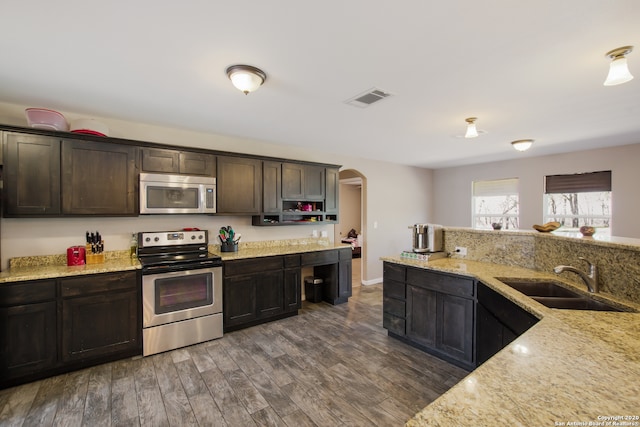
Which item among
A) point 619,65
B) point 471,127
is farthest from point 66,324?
point 619,65

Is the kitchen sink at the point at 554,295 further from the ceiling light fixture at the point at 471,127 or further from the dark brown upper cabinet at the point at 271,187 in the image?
Result: the dark brown upper cabinet at the point at 271,187

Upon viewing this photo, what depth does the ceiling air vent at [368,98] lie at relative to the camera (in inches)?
99.2

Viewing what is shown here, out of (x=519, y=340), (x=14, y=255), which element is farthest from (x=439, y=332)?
(x=14, y=255)

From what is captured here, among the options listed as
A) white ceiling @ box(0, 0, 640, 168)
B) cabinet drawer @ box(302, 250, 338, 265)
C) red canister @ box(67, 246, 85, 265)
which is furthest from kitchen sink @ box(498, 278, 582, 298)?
red canister @ box(67, 246, 85, 265)

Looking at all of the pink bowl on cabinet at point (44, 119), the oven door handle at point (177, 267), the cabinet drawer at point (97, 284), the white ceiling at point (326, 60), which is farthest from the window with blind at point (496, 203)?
the pink bowl on cabinet at point (44, 119)

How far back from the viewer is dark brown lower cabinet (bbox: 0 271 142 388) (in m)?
2.35

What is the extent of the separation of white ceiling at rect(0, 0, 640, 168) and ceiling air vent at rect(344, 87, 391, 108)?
8 cm

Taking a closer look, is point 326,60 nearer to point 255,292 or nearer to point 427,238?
point 427,238

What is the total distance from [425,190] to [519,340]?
6.02 meters

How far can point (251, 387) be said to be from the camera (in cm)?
238

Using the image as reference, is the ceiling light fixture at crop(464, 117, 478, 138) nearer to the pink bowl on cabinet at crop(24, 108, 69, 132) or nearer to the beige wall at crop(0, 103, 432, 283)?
the beige wall at crop(0, 103, 432, 283)

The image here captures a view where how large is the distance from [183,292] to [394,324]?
2336mm

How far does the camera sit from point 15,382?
7.85ft

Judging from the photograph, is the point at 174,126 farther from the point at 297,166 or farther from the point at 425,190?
the point at 425,190
